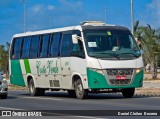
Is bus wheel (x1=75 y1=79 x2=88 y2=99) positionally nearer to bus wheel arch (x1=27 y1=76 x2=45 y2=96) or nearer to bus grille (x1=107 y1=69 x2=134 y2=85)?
bus grille (x1=107 y1=69 x2=134 y2=85)

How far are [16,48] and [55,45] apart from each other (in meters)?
4.99

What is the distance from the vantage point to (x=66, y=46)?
993 inches

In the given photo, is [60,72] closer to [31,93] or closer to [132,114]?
[31,93]

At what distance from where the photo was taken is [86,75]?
23.6 metres

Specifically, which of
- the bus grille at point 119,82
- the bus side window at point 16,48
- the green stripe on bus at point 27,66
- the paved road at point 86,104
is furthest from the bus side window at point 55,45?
the bus side window at point 16,48

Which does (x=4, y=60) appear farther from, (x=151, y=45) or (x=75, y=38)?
(x=75, y=38)

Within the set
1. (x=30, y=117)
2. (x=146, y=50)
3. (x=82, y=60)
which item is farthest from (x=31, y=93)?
(x=146, y=50)

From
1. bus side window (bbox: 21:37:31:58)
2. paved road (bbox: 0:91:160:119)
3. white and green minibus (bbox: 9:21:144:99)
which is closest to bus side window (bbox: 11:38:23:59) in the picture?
bus side window (bbox: 21:37:31:58)

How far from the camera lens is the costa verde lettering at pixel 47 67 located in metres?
26.5

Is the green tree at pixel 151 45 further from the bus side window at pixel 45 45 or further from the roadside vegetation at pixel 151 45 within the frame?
the bus side window at pixel 45 45

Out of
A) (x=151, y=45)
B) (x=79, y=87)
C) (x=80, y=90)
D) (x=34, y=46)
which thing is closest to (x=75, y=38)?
(x=79, y=87)

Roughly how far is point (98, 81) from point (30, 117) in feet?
26.8

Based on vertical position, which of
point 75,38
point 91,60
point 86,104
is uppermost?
point 75,38

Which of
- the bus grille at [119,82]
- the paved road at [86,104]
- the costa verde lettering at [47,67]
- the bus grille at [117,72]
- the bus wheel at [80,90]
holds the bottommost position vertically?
the paved road at [86,104]
